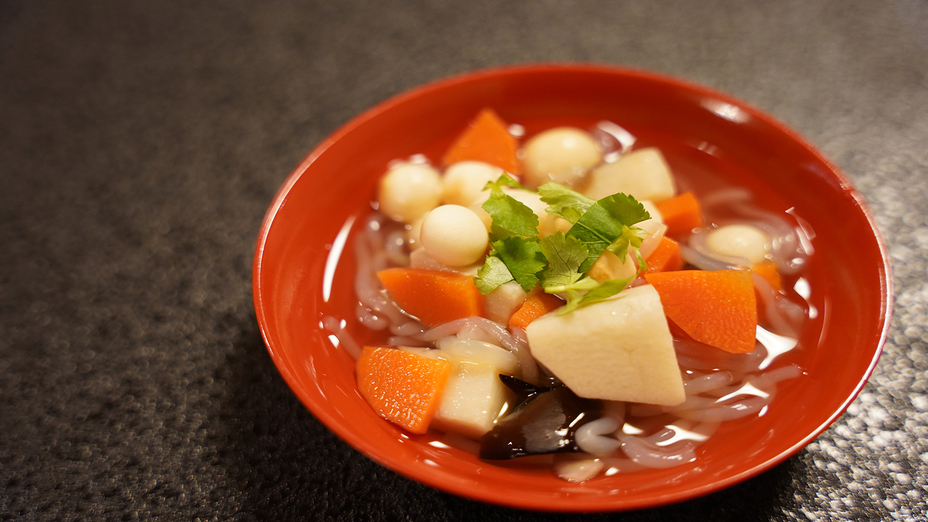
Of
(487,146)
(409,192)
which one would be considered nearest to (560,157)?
(487,146)

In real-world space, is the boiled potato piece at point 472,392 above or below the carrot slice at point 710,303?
below

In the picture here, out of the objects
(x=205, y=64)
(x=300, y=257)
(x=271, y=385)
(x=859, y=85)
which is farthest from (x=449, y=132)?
Result: (x=859, y=85)

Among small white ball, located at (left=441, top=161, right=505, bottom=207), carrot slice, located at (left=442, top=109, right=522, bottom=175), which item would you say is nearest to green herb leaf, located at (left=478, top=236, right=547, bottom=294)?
small white ball, located at (left=441, top=161, right=505, bottom=207)

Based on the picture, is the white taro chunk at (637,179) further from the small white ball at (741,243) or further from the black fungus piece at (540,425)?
the black fungus piece at (540,425)

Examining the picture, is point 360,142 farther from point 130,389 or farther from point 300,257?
point 130,389

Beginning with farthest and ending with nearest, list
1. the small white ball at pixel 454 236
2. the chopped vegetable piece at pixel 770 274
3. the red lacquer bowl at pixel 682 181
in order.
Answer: the chopped vegetable piece at pixel 770 274
the small white ball at pixel 454 236
the red lacquer bowl at pixel 682 181

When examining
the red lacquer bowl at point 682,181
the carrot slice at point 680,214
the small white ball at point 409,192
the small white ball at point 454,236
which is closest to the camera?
the red lacquer bowl at point 682,181

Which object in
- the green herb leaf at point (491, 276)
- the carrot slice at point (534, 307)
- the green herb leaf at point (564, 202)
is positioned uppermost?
the green herb leaf at point (564, 202)

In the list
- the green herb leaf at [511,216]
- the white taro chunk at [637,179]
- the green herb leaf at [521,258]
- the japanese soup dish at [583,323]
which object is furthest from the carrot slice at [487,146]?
the green herb leaf at [521,258]
